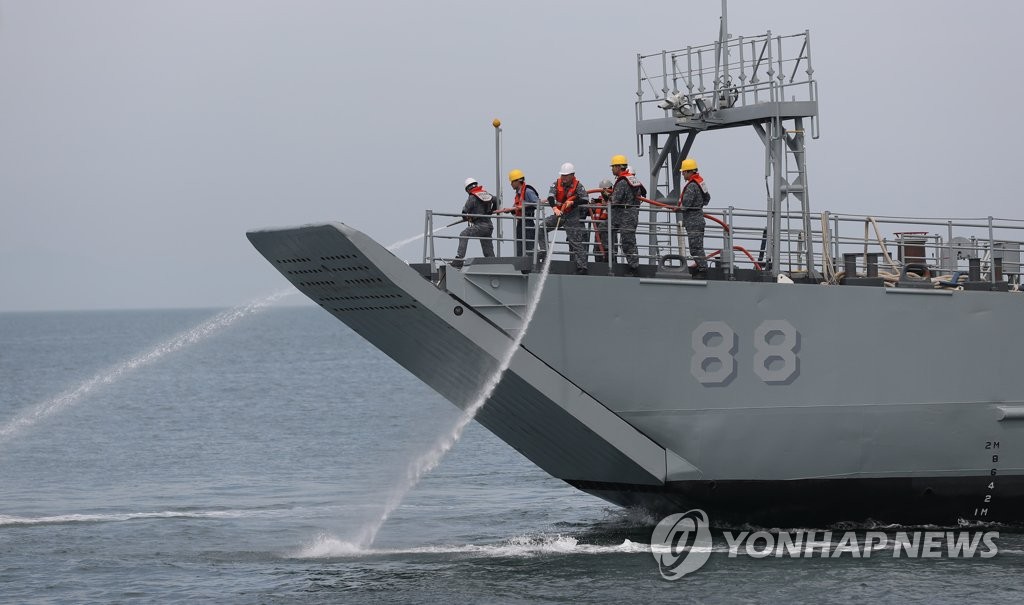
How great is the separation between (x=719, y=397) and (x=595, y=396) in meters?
1.52

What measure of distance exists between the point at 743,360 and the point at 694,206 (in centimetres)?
203

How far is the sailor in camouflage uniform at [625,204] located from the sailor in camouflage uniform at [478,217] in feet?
4.87

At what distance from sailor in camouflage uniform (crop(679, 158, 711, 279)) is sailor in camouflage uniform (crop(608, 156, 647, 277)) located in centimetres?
58

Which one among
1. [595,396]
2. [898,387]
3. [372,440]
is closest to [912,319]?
[898,387]

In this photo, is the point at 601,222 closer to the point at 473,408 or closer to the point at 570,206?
the point at 570,206

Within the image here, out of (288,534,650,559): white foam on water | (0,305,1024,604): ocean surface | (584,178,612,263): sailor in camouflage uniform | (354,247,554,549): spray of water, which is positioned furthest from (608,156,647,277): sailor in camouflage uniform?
(288,534,650,559): white foam on water

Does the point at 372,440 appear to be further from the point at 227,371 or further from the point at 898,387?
the point at 227,371

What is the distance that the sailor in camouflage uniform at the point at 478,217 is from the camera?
15.5 m

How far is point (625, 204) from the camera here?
51.2ft

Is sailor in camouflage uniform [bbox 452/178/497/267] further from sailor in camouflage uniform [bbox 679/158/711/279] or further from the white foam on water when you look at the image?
the white foam on water

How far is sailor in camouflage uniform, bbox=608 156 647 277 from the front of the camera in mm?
15523

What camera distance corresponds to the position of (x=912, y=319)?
16.1 meters

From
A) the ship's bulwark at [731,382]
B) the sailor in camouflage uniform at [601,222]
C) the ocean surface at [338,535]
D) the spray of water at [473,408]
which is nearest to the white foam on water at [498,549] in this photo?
the ocean surface at [338,535]

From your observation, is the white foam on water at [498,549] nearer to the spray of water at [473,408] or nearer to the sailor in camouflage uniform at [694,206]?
the spray of water at [473,408]
